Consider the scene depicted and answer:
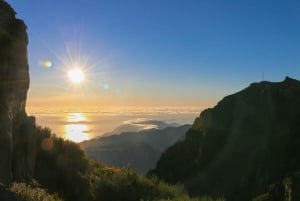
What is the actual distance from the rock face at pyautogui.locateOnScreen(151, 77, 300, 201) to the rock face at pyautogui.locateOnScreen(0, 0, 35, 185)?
1730 inches

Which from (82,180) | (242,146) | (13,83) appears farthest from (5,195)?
(242,146)

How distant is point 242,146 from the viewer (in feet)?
261

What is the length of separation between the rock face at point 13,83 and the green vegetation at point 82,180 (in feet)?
6.48

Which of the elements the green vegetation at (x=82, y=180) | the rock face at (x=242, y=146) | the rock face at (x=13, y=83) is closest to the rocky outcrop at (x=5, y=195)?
the rock face at (x=13, y=83)

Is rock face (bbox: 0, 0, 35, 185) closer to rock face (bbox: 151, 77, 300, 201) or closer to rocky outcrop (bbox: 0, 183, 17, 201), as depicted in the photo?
rocky outcrop (bbox: 0, 183, 17, 201)

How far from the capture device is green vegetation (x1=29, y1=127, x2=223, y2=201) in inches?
840

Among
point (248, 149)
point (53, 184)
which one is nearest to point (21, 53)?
point (53, 184)

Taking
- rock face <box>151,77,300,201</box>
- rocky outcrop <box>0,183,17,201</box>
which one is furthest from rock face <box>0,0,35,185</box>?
rock face <box>151,77,300,201</box>

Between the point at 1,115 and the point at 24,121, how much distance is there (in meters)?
4.55

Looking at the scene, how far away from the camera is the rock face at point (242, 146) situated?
2672 inches

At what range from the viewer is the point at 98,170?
2634 cm

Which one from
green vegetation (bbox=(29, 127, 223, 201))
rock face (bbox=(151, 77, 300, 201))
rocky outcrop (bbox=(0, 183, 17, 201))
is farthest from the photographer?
rock face (bbox=(151, 77, 300, 201))

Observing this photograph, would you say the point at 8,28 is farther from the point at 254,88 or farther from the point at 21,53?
the point at 254,88

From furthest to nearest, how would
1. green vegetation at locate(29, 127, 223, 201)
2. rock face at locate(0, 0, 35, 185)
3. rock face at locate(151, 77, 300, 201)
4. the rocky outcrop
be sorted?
rock face at locate(151, 77, 300, 201), green vegetation at locate(29, 127, 223, 201), rock face at locate(0, 0, 35, 185), the rocky outcrop
